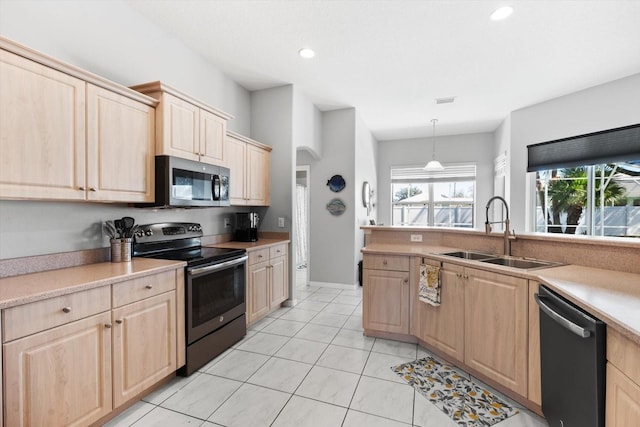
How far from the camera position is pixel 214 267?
97.3 inches

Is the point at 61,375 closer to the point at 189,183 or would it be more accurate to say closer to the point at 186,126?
the point at 189,183

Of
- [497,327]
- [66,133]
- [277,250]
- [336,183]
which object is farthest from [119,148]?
[336,183]

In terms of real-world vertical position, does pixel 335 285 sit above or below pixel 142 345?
below

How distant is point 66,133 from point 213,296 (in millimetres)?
1511

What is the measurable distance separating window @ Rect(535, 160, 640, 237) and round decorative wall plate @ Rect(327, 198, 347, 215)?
10.0 feet

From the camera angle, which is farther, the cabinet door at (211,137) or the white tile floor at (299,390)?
the cabinet door at (211,137)

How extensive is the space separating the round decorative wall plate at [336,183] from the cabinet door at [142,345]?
324 centimetres

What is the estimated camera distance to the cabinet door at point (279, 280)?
3527 millimetres

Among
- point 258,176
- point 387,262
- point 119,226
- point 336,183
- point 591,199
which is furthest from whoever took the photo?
point 336,183

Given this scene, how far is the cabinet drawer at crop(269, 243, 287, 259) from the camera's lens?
3.51 m

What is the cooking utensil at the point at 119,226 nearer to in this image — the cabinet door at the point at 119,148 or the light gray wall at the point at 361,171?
the cabinet door at the point at 119,148

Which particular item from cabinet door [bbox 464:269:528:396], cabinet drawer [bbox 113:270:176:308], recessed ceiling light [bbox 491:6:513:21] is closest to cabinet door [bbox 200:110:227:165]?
cabinet drawer [bbox 113:270:176:308]

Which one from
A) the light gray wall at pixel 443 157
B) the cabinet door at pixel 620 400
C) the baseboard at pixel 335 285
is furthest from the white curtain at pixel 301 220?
the cabinet door at pixel 620 400

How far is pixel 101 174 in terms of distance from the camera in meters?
1.94
